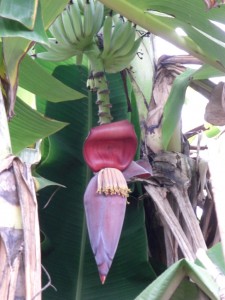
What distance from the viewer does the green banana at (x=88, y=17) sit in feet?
2.72

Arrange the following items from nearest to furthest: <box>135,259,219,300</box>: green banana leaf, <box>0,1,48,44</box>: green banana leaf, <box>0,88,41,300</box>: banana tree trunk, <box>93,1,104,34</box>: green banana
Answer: <box>0,88,41,300</box>: banana tree trunk
<box>0,1,48,44</box>: green banana leaf
<box>135,259,219,300</box>: green banana leaf
<box>93,1,104,34</box>: green banana

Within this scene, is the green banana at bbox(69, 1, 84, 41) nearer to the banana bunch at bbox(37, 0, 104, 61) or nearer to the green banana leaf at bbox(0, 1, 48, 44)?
the banana bunch at bbox(37, 0, 104, 61)

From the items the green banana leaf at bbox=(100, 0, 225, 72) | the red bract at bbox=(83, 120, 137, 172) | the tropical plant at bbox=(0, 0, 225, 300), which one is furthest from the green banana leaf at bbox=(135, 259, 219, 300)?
the green banana leaf at bbox=(100, 0, 225, 72)

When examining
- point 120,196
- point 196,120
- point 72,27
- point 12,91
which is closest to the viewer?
point 12,91

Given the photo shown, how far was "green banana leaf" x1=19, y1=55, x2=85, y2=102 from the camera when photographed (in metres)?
0.76

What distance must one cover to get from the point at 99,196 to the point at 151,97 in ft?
1.03

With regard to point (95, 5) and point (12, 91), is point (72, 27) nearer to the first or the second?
point (95, 5)

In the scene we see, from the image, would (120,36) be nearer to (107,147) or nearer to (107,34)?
(107,34)

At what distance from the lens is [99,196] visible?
2.36ft

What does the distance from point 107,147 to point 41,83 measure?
0.12 m

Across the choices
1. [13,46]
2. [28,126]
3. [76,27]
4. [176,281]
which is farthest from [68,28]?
[176,281]

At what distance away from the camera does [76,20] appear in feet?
2.71

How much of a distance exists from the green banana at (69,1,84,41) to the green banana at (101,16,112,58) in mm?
32

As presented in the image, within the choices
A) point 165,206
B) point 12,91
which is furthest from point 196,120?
point 12,91
